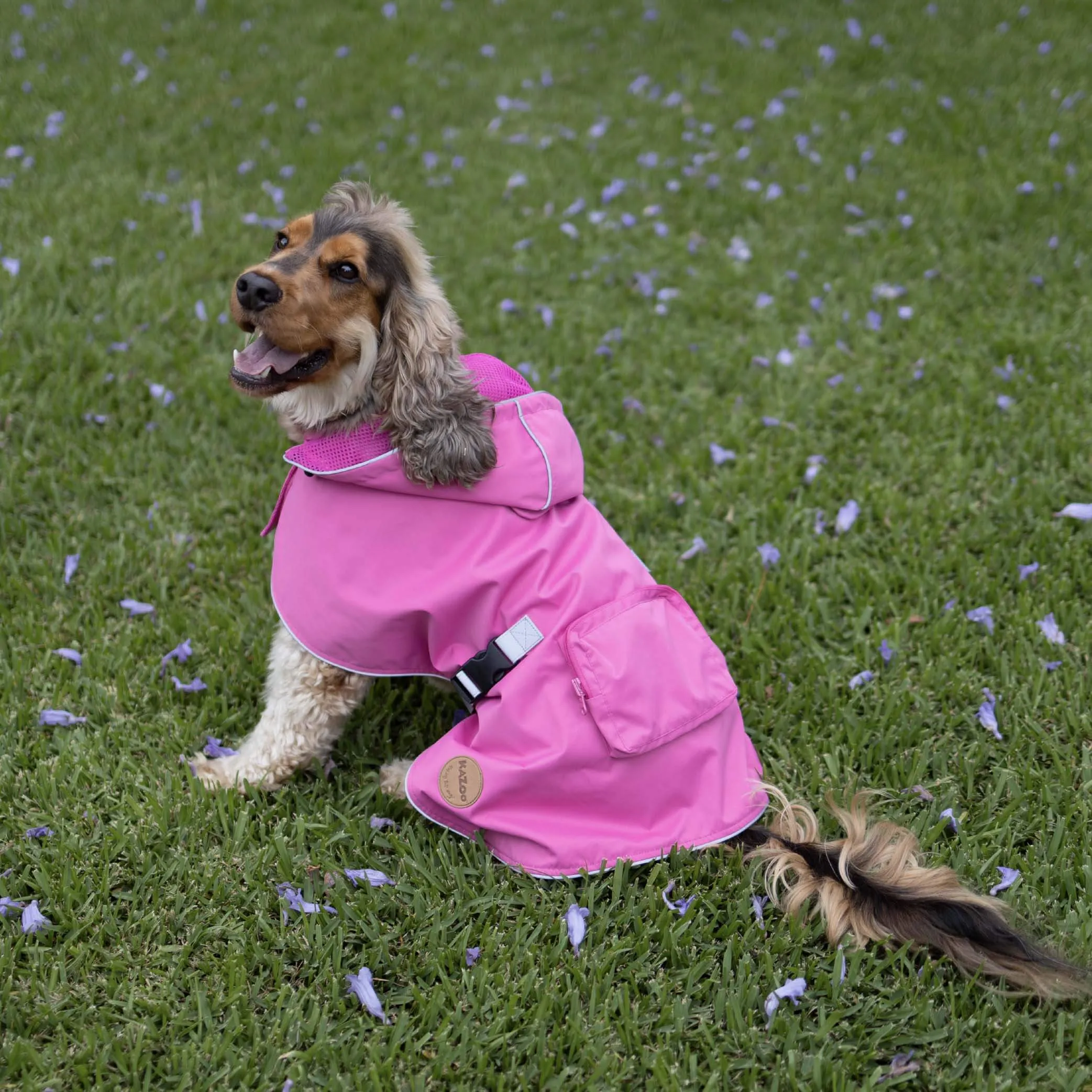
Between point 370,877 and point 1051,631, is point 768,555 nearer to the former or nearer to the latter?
point 1051,631

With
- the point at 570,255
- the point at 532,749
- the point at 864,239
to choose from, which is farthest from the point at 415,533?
the point at 864,239

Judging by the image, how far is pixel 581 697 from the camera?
2883 millimetres

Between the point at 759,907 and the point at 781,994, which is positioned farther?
the point at 759,907

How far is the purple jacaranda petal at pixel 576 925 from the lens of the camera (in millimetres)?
2796

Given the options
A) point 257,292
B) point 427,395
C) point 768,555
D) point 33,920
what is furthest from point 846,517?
point 33,920

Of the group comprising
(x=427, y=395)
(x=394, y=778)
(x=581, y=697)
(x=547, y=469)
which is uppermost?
(x=427, y=395)

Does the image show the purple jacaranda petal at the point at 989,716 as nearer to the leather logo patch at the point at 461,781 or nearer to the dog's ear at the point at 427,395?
the leather logo patch at the point at 461,781

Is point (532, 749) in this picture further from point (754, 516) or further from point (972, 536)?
point (972, 536)

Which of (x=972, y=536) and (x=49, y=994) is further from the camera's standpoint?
(x=972, y=536)

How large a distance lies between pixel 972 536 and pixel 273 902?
3218mm

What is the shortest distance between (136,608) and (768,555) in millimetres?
2607

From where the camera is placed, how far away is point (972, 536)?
4320 millimetres

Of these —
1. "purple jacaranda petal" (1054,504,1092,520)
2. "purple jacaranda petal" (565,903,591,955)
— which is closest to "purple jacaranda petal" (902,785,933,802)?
"purple jacaranda petal" (565,903,591,955)

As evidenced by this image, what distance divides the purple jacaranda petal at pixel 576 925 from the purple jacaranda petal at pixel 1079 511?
2827 mm
